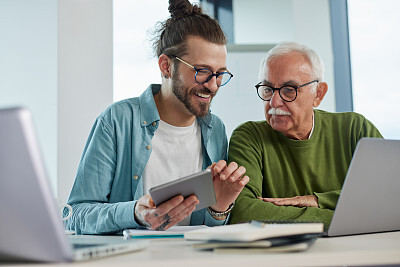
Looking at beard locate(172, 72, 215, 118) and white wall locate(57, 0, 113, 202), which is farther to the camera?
white wall locate(57, 0, 113, 202)

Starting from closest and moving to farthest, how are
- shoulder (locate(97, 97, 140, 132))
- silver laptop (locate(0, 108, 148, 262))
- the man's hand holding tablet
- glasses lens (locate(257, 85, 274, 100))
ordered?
silver laptop (locate(0, 108, 148, 262)) → the man's hand holding tablet → shoulder (locate(97, 97, 140, 132)) → glasses lens (locate(257, 85, 274, 100))

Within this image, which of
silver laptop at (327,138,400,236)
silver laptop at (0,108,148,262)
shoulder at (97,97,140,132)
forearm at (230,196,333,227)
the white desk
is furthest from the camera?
shoulder at (97,97,140,132)

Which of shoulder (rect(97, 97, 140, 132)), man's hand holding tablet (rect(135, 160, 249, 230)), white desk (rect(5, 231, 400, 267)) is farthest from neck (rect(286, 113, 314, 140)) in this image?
white desk (rect(5, 231, 400, 267))

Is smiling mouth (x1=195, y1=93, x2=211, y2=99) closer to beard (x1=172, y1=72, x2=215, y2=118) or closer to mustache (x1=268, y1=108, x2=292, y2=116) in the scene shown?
beard (x1=172, y1=72, x2=215, y2=118)

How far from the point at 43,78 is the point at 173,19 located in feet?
3.61

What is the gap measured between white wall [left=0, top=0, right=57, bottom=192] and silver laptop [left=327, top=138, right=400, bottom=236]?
2023 millimetres

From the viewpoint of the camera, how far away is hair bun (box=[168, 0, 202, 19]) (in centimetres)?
214

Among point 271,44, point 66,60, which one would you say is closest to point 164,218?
point 66,60

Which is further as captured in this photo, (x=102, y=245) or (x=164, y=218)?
(x=164, y=218)

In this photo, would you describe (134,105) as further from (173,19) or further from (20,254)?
(20,254)

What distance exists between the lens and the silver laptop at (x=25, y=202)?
65 centimetres

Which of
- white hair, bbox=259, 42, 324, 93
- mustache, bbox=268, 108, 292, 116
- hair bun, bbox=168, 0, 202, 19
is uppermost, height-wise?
hair bun, bbox=168, 0, 202, 19

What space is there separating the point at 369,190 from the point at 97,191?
105cm

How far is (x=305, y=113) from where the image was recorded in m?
A: 2.01
